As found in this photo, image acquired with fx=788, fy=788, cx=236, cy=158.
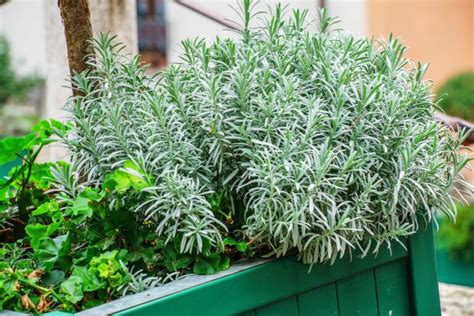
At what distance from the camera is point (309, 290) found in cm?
156

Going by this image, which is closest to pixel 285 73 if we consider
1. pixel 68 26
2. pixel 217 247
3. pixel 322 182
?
pixel 322 182

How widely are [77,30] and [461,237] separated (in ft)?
11.7

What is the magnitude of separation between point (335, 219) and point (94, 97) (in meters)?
0.61

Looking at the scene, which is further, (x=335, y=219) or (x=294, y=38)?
(x=294, y=38)

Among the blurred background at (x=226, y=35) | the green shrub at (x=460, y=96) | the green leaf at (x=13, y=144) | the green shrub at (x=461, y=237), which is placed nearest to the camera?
the green leaf at (x=13, y=144)

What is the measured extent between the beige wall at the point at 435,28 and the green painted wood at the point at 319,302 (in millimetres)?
8217

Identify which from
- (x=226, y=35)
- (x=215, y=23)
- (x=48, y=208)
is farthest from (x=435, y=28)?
(x=48, y=208)

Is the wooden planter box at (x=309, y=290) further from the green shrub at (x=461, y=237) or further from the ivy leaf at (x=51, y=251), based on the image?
the green shrub at (x=461, y=237)

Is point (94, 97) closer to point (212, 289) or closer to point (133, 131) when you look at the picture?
point (133, 131)

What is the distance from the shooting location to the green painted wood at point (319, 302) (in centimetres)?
155

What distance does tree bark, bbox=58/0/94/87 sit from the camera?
5.90ft

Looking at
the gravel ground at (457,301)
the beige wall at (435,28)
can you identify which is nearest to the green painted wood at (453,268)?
the gravel ground at (457,301)

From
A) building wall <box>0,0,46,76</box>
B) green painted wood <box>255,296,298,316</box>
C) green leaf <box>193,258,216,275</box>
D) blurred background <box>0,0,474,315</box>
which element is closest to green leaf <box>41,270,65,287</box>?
green leaf <box>193,258,216,275</box>

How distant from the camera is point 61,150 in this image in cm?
304
